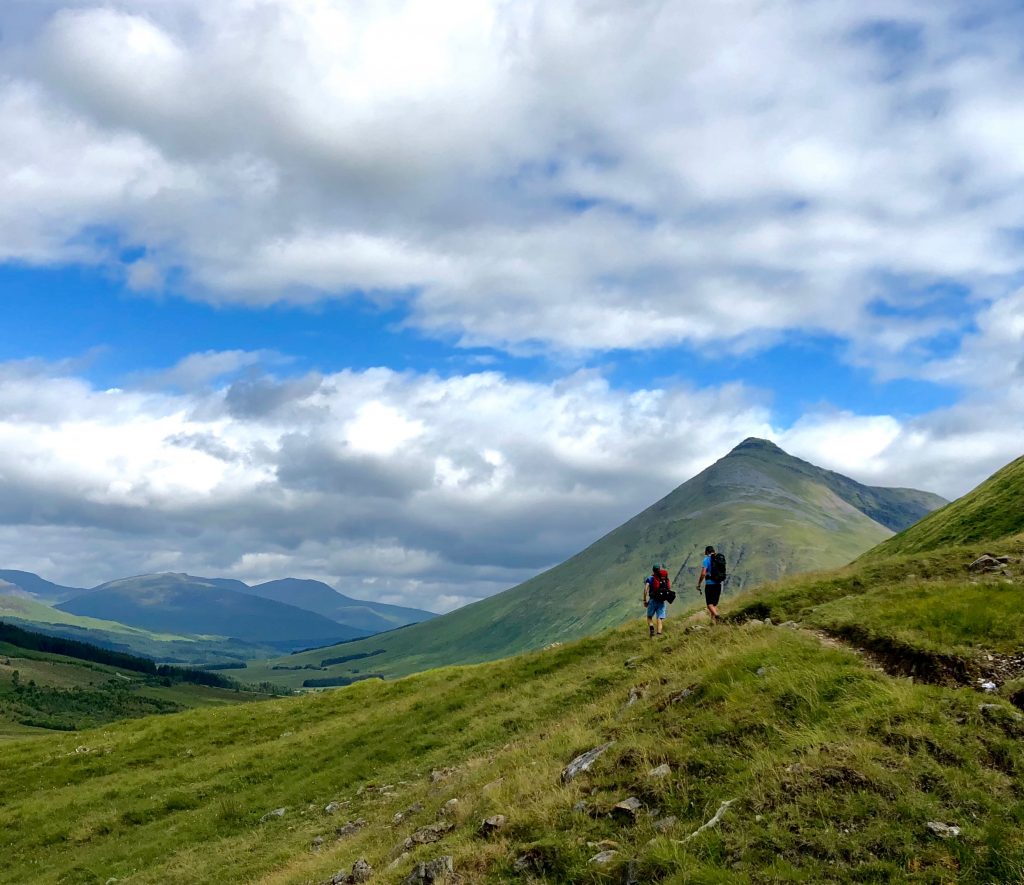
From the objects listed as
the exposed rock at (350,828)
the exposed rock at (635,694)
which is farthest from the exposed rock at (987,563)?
the exposed rock at (350,828)

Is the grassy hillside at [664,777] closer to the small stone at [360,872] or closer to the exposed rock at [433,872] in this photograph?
the exposed rock at [433,872]

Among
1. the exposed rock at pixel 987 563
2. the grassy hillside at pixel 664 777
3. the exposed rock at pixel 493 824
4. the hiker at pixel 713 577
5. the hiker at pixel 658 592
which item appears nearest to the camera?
the grassy hillside at pixel 664 777

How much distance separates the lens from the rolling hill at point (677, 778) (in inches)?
468

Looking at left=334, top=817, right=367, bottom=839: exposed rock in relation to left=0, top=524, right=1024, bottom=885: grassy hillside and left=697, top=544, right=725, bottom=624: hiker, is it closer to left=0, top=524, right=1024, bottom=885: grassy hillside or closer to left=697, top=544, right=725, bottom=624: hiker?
left=0, top=524, right=1024, bottom=885: grassy hillside

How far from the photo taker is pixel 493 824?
1496 cm

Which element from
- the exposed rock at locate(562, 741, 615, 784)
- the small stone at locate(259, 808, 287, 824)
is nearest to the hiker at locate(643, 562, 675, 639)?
the exposed rock at locate(562, 741, 615, 784)

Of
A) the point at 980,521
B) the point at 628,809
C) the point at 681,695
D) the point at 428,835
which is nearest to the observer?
the point at 628,809

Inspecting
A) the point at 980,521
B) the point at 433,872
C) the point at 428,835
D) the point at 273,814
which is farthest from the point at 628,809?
the point at 980,521

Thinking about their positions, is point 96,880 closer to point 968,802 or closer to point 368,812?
point 368,812

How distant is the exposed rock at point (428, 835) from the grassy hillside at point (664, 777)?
0.20 m

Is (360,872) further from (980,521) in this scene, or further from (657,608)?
(980,521)

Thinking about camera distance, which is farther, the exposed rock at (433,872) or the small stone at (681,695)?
the small stone at (681,695)

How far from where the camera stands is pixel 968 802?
12.0 metres

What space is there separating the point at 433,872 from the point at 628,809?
158 inches
